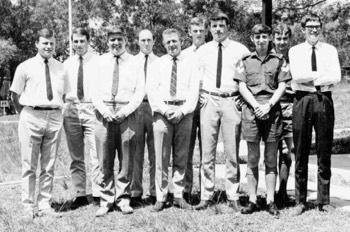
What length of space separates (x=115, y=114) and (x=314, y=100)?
2.35 meters

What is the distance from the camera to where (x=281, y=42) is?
628cm

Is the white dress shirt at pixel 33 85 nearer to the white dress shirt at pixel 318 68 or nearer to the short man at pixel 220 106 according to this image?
the short man at pixel 220 106

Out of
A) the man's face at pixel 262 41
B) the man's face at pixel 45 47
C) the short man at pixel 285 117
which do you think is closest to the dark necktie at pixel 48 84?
the man's face at pixel 45 47

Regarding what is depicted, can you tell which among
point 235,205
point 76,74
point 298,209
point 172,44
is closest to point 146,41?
point 172,44

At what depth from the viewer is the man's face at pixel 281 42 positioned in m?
6.26

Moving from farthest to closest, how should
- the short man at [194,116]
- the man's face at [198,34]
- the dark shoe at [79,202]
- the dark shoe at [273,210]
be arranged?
the man's face at [198,34]
the dark shoe at [79,202]
the short man at [194,116]
the dark shoe at [273,210]

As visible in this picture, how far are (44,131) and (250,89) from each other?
8.29ft

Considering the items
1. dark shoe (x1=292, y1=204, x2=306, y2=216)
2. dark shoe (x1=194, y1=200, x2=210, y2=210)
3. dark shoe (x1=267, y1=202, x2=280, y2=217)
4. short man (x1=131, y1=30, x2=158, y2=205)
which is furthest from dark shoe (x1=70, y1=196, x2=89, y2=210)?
dark shoe (x1=292, y1=204, x2=306, y2=216)

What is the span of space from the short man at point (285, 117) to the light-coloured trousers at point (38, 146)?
2825 mm

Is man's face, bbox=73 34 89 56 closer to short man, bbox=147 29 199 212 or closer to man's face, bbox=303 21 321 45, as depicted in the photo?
short man, bbox=147 29 199 212

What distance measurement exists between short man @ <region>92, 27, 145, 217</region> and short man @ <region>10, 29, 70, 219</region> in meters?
0.51

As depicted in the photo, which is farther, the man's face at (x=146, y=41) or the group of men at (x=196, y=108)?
the man's face at (x=146, y=41)

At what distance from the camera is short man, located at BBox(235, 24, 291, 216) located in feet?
19.2

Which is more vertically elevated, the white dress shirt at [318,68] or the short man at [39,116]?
the white dress shirt at [318,68]
